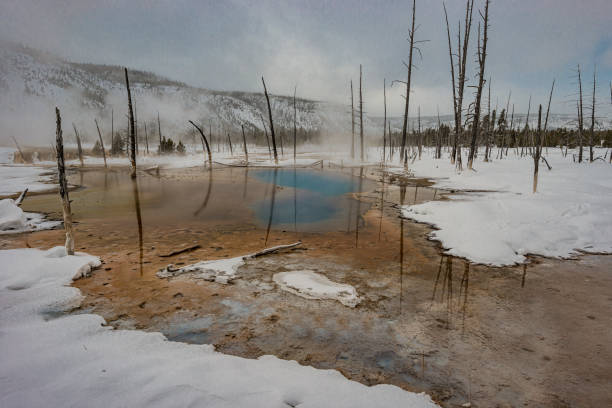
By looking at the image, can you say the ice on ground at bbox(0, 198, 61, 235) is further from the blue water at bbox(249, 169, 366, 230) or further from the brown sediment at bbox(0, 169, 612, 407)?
the blue water at bbox(249, 169, 366, 230)

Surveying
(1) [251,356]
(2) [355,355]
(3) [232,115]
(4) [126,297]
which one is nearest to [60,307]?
(4) [126,297]

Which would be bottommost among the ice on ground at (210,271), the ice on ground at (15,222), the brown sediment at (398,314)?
the brown sediment at (398,314)

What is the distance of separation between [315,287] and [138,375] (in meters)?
2.97

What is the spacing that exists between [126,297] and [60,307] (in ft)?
2.74

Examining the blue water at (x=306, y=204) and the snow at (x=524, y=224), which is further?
the blue water at (x=306, y=204)

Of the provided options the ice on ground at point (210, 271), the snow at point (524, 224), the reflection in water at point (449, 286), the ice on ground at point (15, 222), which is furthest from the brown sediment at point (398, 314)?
the ice on ground at point (15, 222)

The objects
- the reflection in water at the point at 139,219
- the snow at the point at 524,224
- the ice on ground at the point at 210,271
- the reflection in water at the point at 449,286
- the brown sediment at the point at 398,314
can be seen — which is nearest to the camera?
the brown sediment at the point at 398,314

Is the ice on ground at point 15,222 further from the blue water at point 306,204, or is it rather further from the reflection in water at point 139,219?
the blue water at point 306,204

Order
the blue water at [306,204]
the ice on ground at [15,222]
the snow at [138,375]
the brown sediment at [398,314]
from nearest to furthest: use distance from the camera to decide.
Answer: the snow at [138,375] < the brown sediment at [398,314] < the ice on ground at [15,222] < the blue water at [306,204]

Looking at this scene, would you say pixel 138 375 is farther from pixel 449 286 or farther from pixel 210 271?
pixel 449 286

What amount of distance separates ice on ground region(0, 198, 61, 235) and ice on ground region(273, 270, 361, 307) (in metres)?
8.57

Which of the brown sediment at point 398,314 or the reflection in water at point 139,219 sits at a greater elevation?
the reflection in water at point 139,219

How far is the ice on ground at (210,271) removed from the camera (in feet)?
17.7

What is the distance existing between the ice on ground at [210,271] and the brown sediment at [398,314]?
191 millimetres
